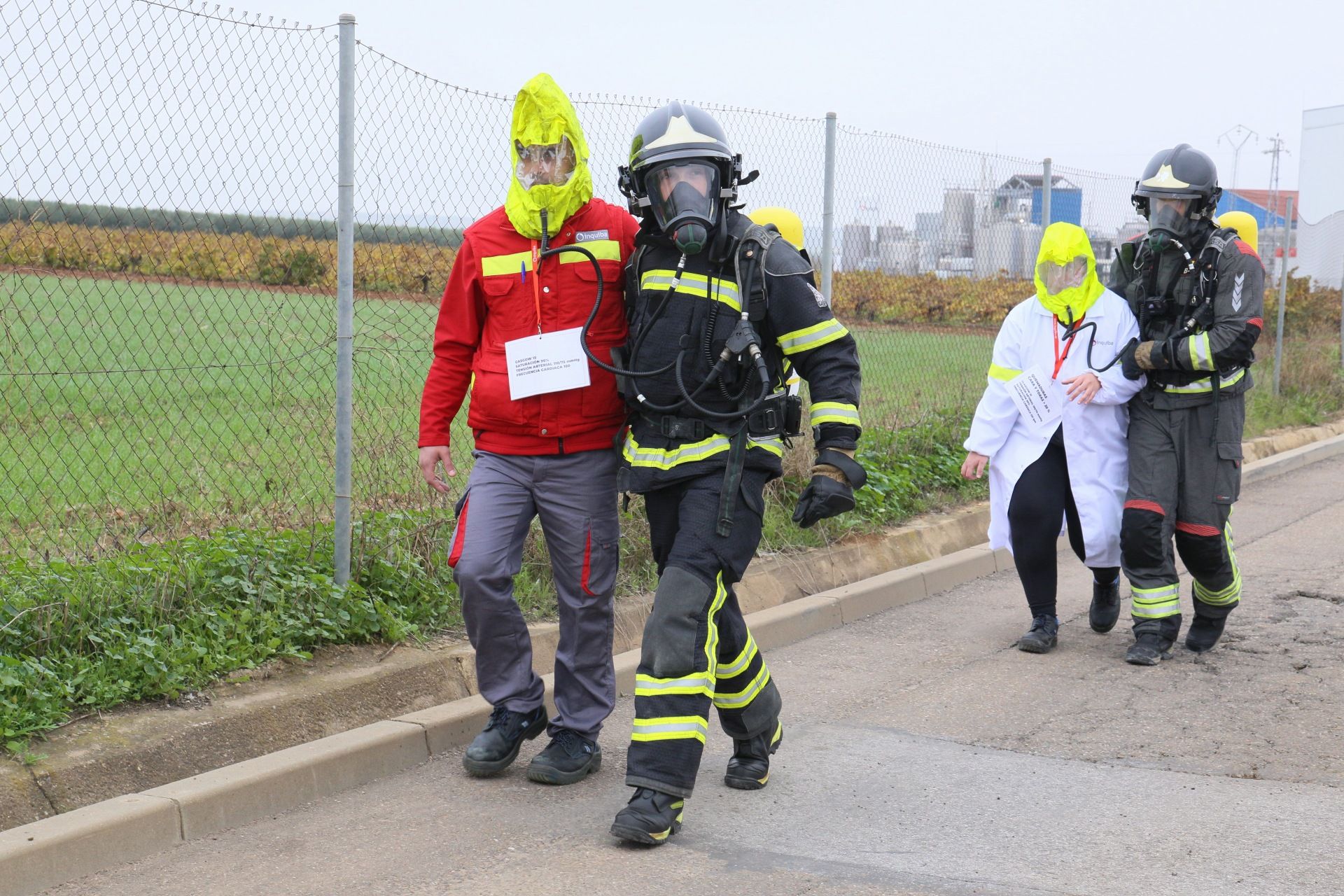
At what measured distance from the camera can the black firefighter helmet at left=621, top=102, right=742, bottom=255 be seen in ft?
14.2

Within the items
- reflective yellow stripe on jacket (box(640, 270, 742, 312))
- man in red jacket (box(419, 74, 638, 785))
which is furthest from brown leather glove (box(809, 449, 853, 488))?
man in red jacket (box(419, 74, 638, 785))

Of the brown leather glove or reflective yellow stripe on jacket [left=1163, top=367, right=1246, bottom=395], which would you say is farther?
reflective yellow stripe on jacket [left=1163, top=367, right=1246, bottom=395]

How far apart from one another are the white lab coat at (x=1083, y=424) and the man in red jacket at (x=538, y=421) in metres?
2.53

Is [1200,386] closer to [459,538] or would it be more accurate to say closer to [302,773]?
[459,538]

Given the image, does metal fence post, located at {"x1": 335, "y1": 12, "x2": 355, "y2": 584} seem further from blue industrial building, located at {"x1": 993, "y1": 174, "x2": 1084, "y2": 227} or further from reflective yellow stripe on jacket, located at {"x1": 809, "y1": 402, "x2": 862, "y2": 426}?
blue industrial building, located at {"x1": 993, "y1": 174, "x2": 1084, "y2": 227}

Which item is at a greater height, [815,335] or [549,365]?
[815,335]

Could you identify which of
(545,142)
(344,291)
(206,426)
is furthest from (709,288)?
(206,426)

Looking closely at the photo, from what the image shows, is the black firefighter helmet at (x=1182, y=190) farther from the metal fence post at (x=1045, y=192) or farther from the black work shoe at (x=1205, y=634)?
the metal fence post at (x=1045, y=192)

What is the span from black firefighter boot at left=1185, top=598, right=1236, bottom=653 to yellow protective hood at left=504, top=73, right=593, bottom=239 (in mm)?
3689

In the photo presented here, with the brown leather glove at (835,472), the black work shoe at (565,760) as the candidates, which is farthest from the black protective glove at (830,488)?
the black work shoe at (565,760)

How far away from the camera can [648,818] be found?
4.15m

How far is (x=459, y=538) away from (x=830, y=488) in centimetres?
127

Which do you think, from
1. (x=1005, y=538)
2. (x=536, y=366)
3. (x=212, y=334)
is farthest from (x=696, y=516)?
(x=212, y=334)

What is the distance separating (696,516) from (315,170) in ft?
7.78
